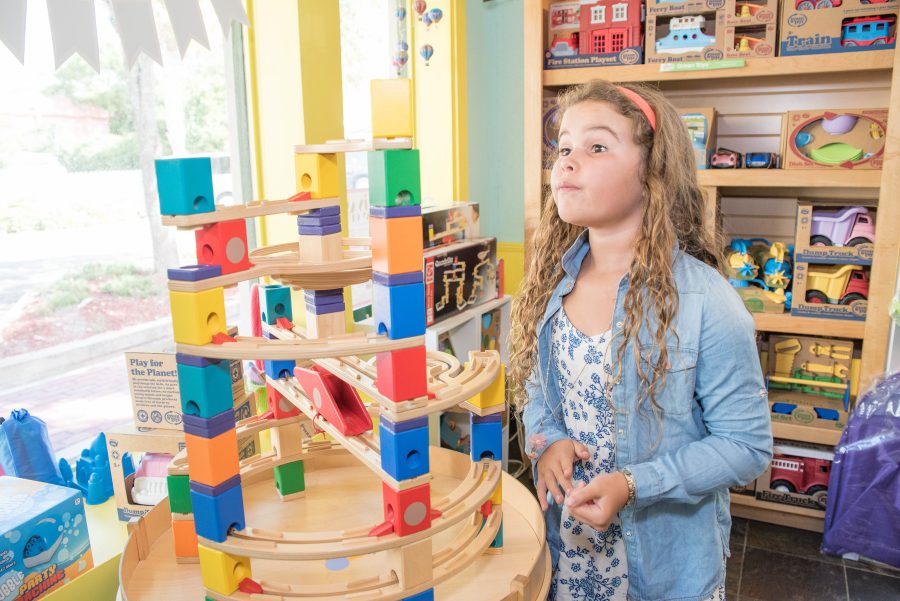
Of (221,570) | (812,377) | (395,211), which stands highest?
(395,211)

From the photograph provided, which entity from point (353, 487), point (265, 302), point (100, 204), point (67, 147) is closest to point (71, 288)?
point (100, 204)

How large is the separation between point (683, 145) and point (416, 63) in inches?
82.0

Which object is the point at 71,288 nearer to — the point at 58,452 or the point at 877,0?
the point at 58,452

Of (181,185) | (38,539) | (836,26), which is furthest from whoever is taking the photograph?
(836,26)

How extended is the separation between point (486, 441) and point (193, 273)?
56cm

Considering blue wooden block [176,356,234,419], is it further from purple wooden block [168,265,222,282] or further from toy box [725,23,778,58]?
toy box [725,23,778,58]

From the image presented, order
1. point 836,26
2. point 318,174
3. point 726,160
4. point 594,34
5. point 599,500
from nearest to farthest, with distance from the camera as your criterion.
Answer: point 599,500, point 318,174, point 836,26, point 726,160, point 594,34

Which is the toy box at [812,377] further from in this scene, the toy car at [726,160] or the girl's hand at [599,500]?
the girl's hand at [599,500]

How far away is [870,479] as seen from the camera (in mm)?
2348

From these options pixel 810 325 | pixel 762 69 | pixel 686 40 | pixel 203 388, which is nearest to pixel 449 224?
pixel 686 40

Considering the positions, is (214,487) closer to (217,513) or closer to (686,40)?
(217,513)

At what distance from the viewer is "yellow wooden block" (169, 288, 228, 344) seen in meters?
0.92

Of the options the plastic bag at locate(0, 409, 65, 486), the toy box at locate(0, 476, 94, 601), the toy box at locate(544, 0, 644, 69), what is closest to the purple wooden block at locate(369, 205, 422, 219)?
the toy box at locate(0, 476, 94, 601)

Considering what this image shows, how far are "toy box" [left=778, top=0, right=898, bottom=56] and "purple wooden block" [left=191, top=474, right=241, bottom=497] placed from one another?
2227 mm
